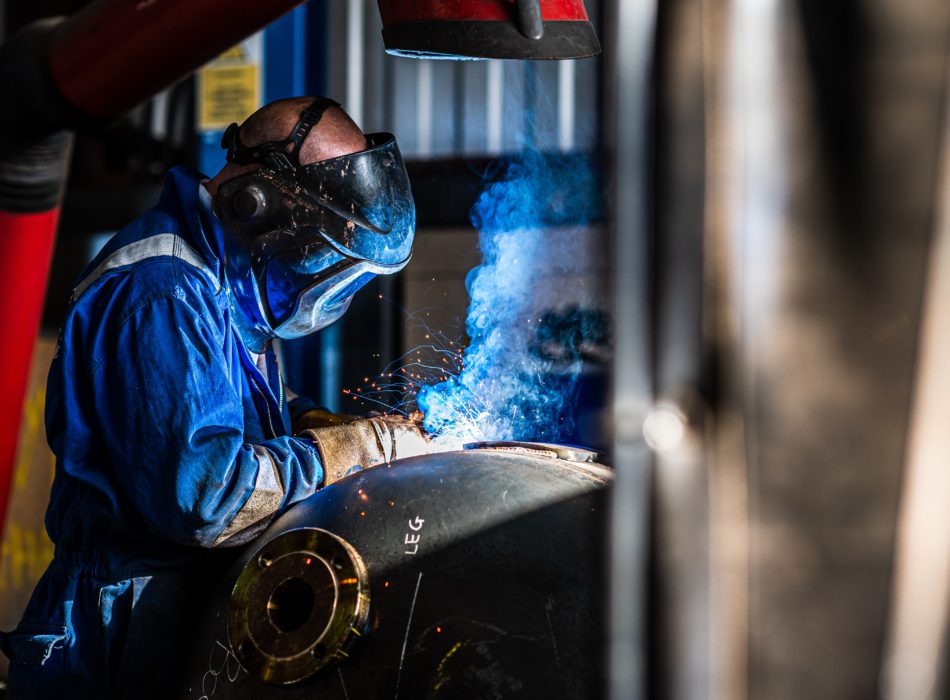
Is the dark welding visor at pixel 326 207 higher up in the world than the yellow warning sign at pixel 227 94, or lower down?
lower down

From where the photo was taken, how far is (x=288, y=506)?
1.52 m

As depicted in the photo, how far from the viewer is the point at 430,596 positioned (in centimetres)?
122

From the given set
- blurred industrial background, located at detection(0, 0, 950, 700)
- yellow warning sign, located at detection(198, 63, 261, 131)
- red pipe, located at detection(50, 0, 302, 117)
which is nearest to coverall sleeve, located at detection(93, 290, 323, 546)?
red pipe, located at detection(50, 0, 302, 117)

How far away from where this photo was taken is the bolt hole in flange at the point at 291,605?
4.09ft

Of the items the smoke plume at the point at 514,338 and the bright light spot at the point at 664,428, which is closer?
the bright light spot at the point at 664,428

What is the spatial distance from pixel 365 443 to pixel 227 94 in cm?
215

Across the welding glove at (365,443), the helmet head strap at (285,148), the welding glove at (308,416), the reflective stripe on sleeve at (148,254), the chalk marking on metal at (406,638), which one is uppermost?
the helmet head strap at (285,148)

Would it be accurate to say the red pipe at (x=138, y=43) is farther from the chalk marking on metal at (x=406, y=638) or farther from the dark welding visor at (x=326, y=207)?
the chalk marking on metal at (x=406, y=638)

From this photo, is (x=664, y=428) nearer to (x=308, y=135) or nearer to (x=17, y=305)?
(x=308, y=135)

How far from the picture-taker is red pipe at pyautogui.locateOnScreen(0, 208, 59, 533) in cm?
257

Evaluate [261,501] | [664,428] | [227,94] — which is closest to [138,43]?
[261,501]

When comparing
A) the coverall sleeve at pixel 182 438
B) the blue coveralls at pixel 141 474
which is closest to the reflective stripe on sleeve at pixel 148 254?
the blue coveralls at pixel 141 474

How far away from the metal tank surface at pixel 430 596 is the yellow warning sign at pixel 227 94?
2.30 meters

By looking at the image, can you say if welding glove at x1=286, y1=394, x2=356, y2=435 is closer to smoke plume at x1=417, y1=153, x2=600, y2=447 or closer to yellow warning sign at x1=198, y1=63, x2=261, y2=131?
smoke plume at x1=417, y1=153, x2=600, y2=447
